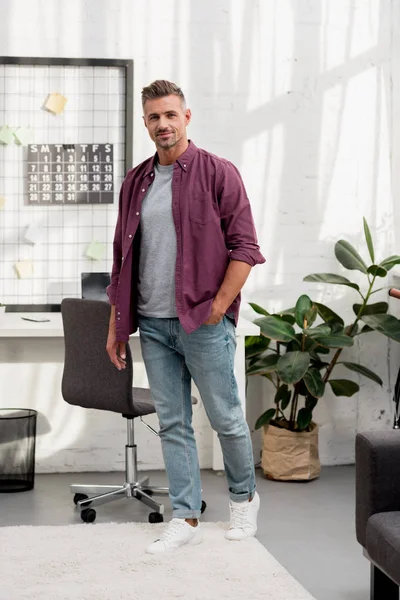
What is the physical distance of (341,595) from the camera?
288 centimetres

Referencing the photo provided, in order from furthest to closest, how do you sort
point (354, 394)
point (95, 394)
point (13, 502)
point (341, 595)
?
point (354, 394) < point (13, 502) < point (95, 394) < point (341, 595)

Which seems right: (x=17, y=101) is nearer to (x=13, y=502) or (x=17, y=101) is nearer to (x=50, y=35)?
(x=50, y=35)

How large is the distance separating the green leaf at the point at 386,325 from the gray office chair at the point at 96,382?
1.05m

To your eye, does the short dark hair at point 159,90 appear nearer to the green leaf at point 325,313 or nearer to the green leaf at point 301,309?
the green leaf at point 301,309

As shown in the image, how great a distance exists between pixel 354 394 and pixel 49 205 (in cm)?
172

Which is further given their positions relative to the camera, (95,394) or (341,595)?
(95,394)

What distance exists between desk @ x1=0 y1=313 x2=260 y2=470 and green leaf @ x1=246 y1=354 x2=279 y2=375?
0.08 m

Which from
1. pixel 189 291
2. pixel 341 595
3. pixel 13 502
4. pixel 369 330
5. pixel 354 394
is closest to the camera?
pixel 341 595

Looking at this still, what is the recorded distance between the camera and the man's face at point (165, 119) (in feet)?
10.3

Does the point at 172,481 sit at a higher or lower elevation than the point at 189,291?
lower

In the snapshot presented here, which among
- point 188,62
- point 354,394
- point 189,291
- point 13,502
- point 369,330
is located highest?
point 188,62

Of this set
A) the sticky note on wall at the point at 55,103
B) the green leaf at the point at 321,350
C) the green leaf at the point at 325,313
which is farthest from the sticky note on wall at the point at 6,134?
the green leaf at the point at 321,350

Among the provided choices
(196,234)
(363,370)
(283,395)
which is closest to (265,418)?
(283,395)

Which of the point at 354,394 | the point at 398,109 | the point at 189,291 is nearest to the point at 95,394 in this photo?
the point at 189,291
